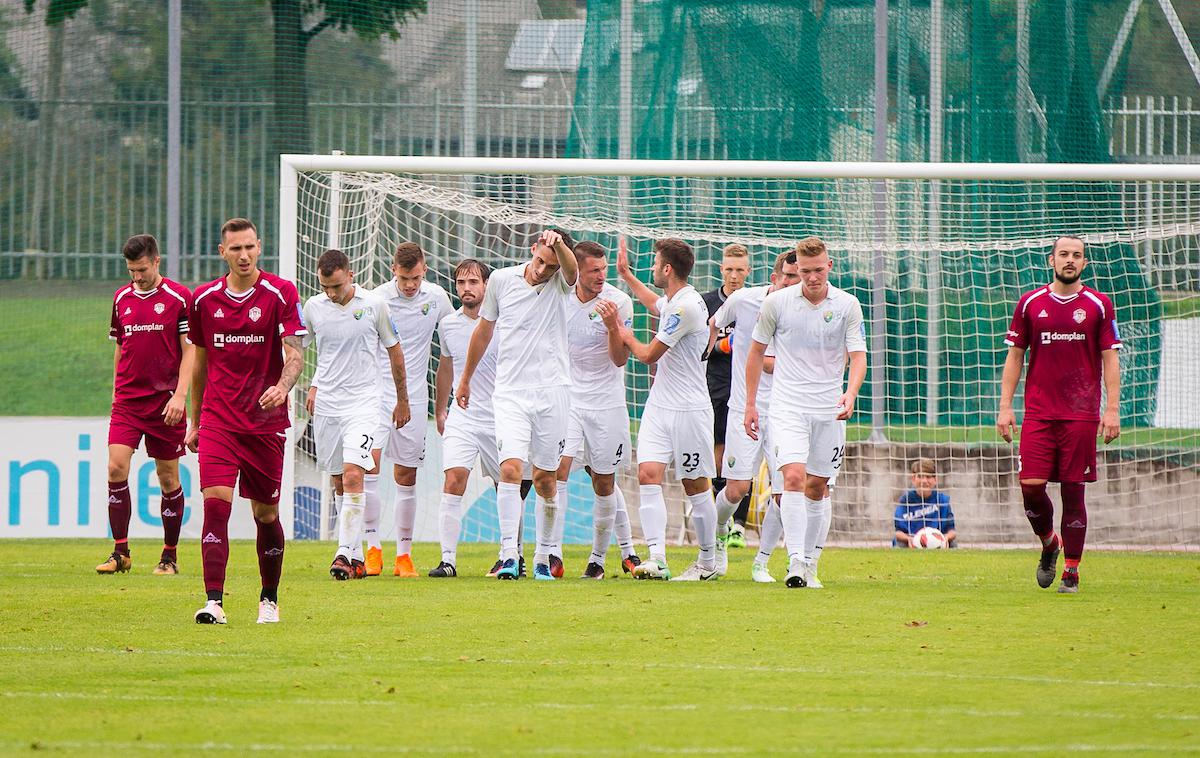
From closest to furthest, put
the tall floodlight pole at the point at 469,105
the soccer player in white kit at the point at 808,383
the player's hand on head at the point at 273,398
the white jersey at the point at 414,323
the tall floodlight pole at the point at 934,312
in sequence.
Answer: the player's hand on head at the point at 273,398, the soccer player in white kit at the point at 808,383, the white jersey at the point at 414,323, the tall floodlight pole at the point at 934,312, the tall floodlight pole at the point at 469,105

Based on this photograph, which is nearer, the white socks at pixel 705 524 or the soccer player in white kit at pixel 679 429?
the soccer player in white kit at pixel 679 429

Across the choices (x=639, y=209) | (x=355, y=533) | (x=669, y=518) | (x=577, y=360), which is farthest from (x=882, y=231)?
(x=355, y=533)

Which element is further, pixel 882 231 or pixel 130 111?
pixel 130 111

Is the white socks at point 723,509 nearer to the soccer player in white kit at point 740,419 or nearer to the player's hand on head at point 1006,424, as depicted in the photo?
the soccer player in white kit at point 740,419

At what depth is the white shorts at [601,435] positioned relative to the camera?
11289mm

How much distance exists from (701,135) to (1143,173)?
4952 millimetres

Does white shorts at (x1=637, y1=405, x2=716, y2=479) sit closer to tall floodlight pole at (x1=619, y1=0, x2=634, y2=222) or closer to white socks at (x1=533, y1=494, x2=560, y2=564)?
white socks at (x1=533, y1=494, x2=560, y2=564)

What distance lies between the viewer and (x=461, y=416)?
39.1ft

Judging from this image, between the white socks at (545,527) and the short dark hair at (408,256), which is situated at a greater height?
the short dark hair at (408,256)

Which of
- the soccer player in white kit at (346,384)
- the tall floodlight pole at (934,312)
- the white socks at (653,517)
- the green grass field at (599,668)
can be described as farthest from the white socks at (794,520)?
the tall floodlight pole at (934,312)

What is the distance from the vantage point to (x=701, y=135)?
16969mm

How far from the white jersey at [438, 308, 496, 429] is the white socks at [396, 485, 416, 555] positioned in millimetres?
738

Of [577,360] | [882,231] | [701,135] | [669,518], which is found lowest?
[669,518]

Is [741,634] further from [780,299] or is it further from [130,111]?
[130,111]
